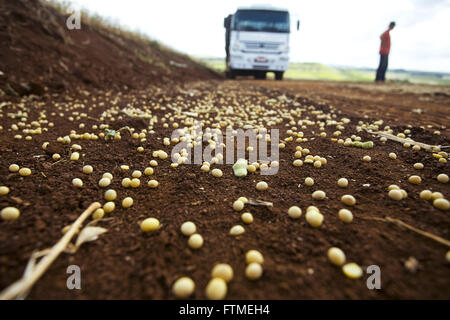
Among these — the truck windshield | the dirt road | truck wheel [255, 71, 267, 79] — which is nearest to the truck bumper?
the truck windshield

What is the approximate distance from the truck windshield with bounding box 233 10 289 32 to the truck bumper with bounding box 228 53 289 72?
4.49 ft

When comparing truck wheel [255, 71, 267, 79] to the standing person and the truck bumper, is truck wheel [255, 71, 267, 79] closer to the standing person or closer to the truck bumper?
the truck bumper

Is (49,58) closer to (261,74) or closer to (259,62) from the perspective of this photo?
(259,62)

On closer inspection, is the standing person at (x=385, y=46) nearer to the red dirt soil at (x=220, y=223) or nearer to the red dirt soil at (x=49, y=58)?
the red dirt soil at (x=220, y=223)

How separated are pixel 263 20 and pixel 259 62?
213 cm

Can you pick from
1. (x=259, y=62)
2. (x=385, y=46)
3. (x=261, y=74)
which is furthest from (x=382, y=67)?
(x=259, y=62)

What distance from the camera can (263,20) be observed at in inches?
484

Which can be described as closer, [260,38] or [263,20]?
[263,20]

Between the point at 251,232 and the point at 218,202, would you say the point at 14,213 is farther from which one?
the point at 251,232

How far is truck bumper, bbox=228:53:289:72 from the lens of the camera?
13.2 metres

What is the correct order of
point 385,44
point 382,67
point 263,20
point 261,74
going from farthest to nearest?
point 261,74
point 382,67
point 385,44
point 263,20

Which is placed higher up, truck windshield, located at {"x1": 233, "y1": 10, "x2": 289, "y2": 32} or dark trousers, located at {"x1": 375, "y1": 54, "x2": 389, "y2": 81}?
truck windshield, located at {"x1": 233, "y1": 10, "x2": 289, "y2": 32}

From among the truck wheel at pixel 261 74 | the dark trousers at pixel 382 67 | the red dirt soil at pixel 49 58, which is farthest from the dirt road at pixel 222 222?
the dark trousers at pixel 382 67

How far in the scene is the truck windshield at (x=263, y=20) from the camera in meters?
12.3
